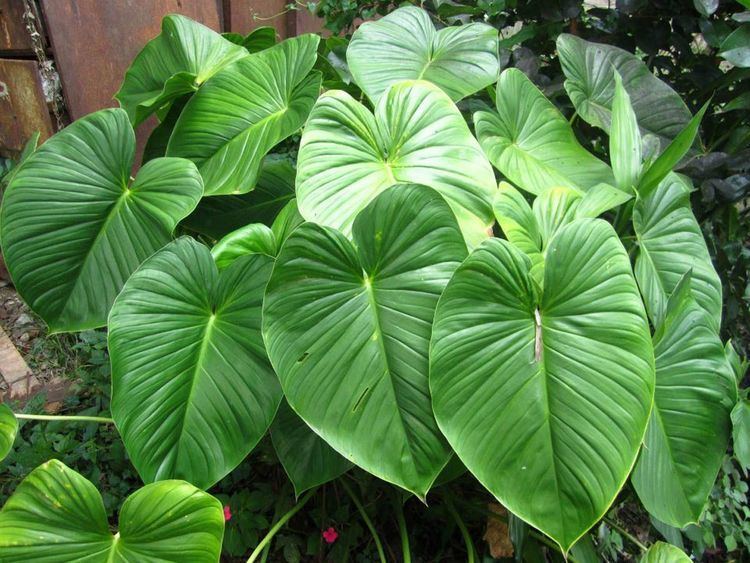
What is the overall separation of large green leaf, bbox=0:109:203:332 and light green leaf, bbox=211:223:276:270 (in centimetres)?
9

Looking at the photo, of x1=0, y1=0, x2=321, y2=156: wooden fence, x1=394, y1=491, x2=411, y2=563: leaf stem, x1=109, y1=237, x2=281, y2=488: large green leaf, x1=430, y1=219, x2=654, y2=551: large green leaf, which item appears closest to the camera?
x1=430, y1=219, x2=654, y2=551: large green leaf

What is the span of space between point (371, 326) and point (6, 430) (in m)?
0.59

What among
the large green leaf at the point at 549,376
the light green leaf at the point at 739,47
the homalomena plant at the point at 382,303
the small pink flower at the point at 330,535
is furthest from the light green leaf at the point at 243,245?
the light green leaf at the point at 739,47

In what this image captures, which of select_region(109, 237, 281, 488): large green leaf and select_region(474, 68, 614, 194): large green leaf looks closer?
select_region(109, 237, 281, 488): large green leaf

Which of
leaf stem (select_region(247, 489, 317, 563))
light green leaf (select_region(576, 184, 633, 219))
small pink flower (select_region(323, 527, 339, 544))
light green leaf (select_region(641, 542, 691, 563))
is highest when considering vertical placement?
light green leaf (select_region(576, 184, 633, 219))

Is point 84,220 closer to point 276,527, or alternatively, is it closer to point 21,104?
point 276,527

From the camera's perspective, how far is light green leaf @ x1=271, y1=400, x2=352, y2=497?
957 mm

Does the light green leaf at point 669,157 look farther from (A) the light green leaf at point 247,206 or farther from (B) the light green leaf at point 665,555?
(A) the light green leaf at point 247,206

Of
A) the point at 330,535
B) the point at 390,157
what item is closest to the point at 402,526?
the point at 330,535

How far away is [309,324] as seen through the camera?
79cm

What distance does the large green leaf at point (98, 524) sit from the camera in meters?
0.74

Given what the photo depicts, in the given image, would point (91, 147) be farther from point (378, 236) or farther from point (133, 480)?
point (133, 480)

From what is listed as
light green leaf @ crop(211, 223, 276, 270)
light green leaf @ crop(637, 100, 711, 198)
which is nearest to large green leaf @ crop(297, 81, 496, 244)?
light green leaf @ crop(211, 223, 276, 270)

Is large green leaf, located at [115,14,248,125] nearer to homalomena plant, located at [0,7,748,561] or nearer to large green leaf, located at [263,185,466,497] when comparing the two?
homalomena plant, located at [0,7,748,561]
